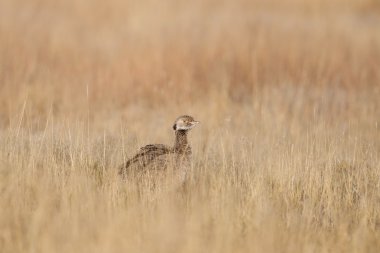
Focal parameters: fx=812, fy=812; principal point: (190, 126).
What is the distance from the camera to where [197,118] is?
10.2m

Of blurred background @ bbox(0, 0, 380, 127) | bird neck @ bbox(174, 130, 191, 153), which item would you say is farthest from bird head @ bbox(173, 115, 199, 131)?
blurred background @ bbox(0, 0, 380, 127)

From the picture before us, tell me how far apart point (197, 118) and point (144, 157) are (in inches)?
144

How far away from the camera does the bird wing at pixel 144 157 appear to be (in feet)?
21.4

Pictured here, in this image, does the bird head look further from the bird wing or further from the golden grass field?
the bird wing

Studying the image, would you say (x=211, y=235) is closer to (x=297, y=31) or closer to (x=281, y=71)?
(x=281, y=71)

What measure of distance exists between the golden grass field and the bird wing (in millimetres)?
187

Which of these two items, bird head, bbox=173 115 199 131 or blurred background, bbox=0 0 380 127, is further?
blurred background, bbox=0 0 380 127

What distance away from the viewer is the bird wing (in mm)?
6535

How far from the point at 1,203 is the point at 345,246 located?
236cm

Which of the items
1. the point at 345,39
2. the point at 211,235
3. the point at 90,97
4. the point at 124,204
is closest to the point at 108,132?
the point at 90,97

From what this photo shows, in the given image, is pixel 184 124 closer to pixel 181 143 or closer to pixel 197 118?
pixel 181 143

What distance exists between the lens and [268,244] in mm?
5125

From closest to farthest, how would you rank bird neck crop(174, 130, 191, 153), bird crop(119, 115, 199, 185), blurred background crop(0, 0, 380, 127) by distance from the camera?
1. bird crop(119, 115, 199, 185)
2. bird neck crop(174, 130, 191, 153)
3. blurred background crop(0, 0, 380, 127)

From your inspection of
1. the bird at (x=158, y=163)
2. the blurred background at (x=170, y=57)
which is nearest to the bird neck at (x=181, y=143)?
the bird at (x=158, y=163)
